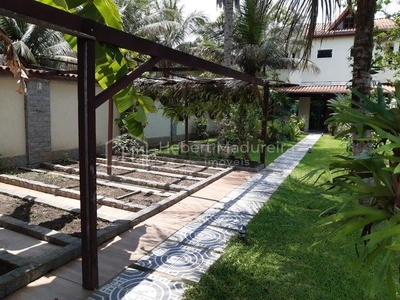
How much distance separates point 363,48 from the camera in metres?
5.36

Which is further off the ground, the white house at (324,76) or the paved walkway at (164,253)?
the white house at (324,76)

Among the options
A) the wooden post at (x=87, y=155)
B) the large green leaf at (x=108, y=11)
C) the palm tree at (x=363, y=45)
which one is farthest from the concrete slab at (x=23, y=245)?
the palm tree at (x=363, y=45)

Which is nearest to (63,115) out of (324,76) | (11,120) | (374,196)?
(11,120)

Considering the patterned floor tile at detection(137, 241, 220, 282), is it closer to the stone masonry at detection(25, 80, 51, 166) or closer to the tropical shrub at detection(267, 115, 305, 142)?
the stone masonry at detection(25, 80, 51, 166)

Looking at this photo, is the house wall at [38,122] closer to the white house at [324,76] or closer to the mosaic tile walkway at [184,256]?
the mosaic tile walkway at [184,256]

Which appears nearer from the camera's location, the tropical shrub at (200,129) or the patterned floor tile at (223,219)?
the patterned floor tile at (223,219)

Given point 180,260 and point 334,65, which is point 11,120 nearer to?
point 180,260

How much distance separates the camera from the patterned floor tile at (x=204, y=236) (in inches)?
181

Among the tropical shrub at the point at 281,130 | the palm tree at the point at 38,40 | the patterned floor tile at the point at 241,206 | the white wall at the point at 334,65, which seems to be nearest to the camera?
the patterned floor tile at the point at 241,206

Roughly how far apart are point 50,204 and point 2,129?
4.27 metres

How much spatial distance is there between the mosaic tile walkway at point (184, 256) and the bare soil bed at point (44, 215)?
52.6 inches

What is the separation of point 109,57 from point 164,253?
10.1 ft

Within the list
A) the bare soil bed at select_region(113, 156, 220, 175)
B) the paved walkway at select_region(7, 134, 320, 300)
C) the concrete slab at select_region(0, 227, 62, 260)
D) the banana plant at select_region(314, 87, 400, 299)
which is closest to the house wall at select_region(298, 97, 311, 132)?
the bare soil bed at select_region(113, 156, 220, 175)

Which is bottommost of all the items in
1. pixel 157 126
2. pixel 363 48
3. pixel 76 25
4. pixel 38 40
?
pixel 157 126
